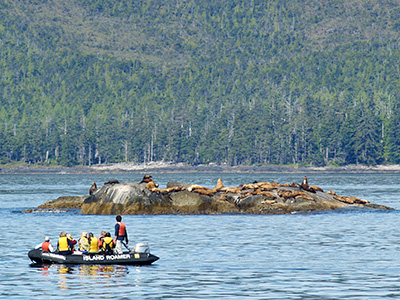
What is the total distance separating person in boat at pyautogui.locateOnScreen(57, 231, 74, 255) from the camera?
1540 inches

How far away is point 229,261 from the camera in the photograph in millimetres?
40438

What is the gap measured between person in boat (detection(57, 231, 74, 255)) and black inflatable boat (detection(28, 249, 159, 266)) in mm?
237

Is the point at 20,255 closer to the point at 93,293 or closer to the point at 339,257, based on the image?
the point at 93,293

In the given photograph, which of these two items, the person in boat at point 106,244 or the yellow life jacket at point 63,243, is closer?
the yellow life jacket at point 63,243

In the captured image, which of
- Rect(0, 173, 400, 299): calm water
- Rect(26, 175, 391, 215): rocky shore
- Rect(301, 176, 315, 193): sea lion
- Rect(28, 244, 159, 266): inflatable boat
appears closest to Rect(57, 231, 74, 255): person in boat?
Rect(28, 244, 159, 266): inflatable boat

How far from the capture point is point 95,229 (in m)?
57.1

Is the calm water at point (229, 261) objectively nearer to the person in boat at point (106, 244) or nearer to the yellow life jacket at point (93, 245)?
the yellow life jacket at point (93, 245)

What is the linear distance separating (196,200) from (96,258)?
29920mm

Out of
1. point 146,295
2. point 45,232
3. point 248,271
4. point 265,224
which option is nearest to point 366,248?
point 248,271

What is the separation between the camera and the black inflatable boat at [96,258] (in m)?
39.0

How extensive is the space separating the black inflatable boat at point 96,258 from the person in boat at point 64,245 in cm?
24

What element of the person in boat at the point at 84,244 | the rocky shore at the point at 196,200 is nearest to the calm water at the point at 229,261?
the person in boat at the point at 84,244

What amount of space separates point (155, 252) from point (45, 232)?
13.9 meters

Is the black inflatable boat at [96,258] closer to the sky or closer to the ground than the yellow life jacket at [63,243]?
closer to the ground
